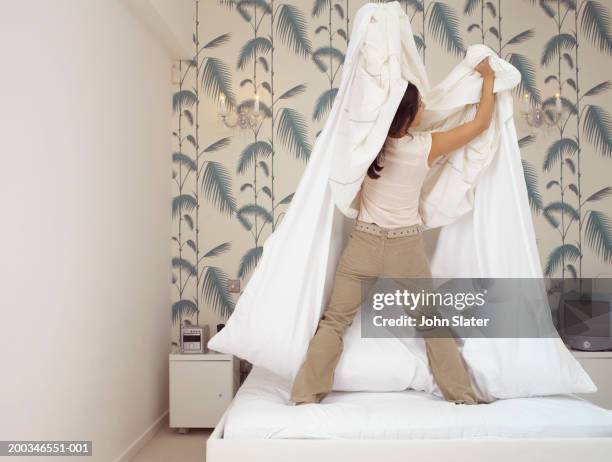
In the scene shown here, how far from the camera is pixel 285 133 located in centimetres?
398

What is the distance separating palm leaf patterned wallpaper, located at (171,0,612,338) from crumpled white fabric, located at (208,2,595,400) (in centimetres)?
162

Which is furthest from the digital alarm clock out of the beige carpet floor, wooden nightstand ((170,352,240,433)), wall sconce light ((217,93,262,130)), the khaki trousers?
the khaki trousers

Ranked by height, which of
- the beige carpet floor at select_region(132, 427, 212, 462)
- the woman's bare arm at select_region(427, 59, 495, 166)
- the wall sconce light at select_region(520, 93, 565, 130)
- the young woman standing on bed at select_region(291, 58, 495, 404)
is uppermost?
the wall sconce light at select_region(520, 93, 565, 130)

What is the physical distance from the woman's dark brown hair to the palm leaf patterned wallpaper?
1.80m

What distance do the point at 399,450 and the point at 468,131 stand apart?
1.17 m

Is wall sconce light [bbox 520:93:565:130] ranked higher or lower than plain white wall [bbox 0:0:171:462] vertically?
higher

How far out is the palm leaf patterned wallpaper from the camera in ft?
13.0

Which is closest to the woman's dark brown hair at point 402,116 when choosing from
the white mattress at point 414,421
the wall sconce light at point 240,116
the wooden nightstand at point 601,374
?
the white mattress at point 414,421

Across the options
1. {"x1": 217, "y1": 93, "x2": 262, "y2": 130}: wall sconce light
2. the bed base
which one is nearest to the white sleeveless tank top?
the bed base

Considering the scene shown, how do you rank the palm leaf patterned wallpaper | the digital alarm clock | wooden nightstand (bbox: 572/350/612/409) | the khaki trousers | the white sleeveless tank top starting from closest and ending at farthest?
the khaki trousers → the white sleeveless tank top → wooden nightstand (bbox: 572/350/612/409) → the digital alarm clock → the palm leaf patterned wallpaper

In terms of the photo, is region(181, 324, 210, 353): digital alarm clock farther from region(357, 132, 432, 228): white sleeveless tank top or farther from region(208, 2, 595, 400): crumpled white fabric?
region(357, 132, 432, 228): white sleeveless tank top

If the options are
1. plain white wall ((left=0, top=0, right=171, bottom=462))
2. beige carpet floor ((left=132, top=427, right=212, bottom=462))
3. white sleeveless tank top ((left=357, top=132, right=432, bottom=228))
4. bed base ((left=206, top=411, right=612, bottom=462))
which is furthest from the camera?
beige carpet floor ((left=132, top=427, right=212, bottom=462))

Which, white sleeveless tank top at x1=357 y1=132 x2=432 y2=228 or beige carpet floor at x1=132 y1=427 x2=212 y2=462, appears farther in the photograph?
beige carpet floor at x1=132 y1=427 x2=212 y2=462

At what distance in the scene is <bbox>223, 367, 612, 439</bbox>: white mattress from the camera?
71.7 inches
